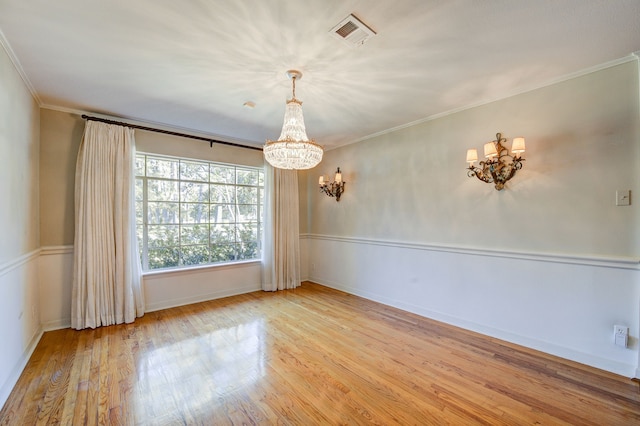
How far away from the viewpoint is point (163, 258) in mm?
3955

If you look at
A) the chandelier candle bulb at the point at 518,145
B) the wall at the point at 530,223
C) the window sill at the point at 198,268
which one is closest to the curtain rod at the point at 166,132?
the window sill at the point at 198,268

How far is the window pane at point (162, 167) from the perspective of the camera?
3.87m

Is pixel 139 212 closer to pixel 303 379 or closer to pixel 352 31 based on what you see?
pixel 303 379

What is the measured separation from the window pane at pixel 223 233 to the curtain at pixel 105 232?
3.71 ft

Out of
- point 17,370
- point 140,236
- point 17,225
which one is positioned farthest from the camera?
point 140,236

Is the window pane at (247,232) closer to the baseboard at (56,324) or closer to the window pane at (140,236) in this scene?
the window pane at (140,236)

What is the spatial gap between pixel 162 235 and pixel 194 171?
1.08 m

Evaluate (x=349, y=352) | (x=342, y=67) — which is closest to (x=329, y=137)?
→ (x=342, y=67)

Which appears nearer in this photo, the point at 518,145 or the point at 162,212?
the point at 518,145

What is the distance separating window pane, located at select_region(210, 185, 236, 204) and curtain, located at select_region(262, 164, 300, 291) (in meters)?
0.58

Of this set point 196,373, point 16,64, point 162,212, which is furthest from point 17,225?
point 196,373

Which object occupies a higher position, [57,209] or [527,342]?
[57,209]

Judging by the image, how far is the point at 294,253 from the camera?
502 cm

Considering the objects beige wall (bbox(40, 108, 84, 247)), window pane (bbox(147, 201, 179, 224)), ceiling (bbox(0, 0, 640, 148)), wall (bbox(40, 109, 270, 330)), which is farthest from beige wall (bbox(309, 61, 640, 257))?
beige wall (bbox(40, 108, 84, 247))
